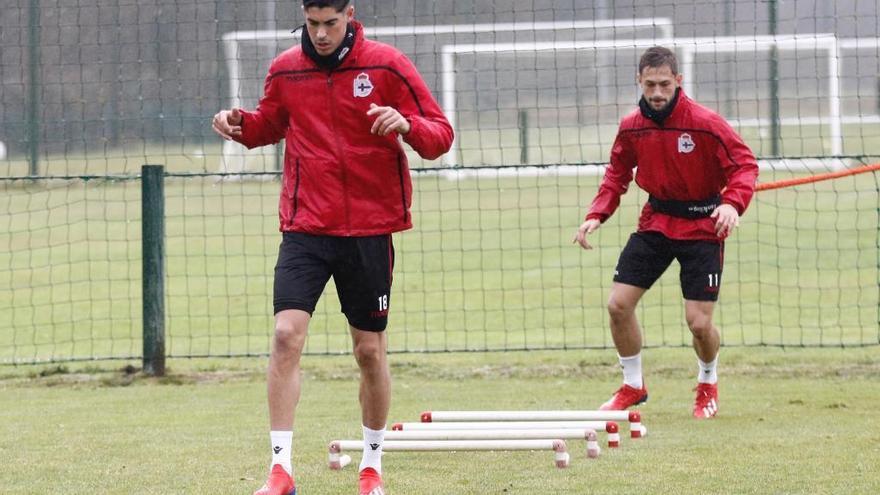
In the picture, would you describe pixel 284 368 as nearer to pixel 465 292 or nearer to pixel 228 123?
pixel 228 123

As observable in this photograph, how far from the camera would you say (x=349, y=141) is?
20.0 ft

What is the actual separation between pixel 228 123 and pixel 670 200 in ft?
10.8

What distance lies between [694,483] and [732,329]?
6.63 m

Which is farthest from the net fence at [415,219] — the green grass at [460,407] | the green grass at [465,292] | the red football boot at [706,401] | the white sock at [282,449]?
the white sock at [282,449]

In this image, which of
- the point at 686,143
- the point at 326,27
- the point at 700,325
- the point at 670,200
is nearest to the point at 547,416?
the point at 700,325

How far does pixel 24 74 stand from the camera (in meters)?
13.8

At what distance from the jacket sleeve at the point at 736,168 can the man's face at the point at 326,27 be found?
2822mm

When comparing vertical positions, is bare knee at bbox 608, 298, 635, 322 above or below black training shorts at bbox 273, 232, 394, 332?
below

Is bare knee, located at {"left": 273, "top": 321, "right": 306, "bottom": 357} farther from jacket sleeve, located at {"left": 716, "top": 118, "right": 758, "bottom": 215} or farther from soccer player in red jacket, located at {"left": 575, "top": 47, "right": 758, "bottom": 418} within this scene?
jacket sleeve, located at {"left": 716, "top": 118, "right": 758, "bottom": 215}

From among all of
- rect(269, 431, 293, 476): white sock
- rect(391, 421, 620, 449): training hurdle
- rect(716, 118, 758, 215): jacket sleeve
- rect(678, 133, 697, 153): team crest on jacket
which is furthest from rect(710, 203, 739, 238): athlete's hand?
rect(269, 431, 293, 476): white sock

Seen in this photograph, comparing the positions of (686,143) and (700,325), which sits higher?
(686,143)

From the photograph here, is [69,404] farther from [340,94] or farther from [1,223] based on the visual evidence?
[1,223]

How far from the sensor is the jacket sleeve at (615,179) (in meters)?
8.73

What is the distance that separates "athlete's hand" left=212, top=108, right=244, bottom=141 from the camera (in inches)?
247
